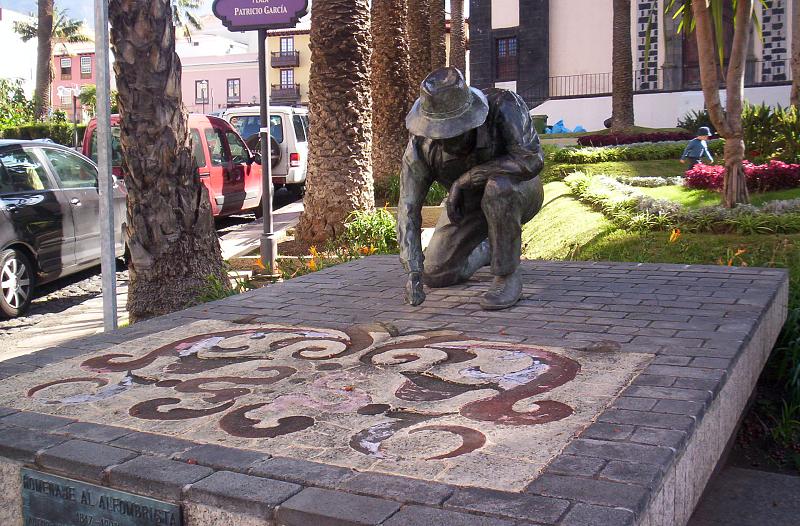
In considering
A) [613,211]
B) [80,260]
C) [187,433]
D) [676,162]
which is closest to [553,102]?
[676,162]

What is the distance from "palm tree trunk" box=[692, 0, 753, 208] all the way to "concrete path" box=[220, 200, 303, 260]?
18.6 feet

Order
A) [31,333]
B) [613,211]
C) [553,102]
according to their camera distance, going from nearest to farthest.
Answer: [31,333] < [613,211] < [553,102]

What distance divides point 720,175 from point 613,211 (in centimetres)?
440

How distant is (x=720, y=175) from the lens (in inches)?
565

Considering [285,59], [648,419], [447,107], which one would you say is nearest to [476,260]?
[447,107]

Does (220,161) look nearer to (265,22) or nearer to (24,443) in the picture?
(265,22)

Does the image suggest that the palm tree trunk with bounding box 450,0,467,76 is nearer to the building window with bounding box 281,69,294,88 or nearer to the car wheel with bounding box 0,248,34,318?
the car wheel with bounding box 0,248,34,318

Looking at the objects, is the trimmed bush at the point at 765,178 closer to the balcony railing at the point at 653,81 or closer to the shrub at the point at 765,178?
the shrub at the point at 765,178

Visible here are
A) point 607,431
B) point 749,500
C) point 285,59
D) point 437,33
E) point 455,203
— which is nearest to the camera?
point 607,431

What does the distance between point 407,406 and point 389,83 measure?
1145 cm

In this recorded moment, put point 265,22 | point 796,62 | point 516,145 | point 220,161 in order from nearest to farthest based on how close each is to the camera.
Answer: point 516,145 < point 265,22 < point 220,161 < point 796,62

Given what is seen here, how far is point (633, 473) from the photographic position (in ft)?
9.02

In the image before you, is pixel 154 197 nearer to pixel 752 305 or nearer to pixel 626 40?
pixel 752 305

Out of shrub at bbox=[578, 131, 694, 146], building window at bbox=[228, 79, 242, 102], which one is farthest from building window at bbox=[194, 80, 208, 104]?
shrub at bbox=[578, 131, 694, 146]
